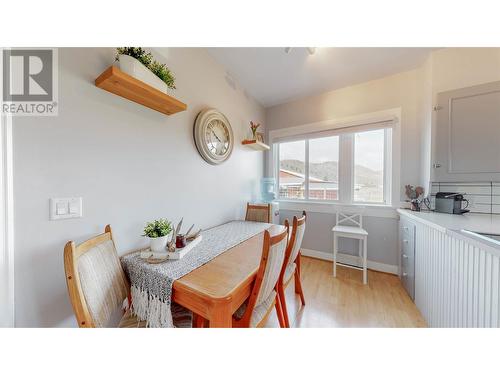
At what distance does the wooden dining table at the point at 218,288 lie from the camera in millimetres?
749

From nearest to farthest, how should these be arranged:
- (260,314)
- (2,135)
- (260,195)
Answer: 1. (2,135)
2. (260,314)
3. (260,195)

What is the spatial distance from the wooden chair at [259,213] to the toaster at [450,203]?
1.77 metres

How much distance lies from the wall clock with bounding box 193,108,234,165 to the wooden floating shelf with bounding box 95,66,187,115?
43cm

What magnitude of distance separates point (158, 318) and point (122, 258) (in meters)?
0.48

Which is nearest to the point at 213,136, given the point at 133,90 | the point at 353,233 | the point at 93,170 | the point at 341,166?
the point at 133,90

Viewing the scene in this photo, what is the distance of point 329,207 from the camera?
264cm

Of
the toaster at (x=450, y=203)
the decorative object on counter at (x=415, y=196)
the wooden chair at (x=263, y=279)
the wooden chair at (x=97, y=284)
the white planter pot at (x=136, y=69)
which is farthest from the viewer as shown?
the decorative object on counter at (x=415, y=196)

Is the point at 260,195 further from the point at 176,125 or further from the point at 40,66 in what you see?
the point at 40,66

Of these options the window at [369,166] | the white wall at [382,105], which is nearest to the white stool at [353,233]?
the window at [369,166]

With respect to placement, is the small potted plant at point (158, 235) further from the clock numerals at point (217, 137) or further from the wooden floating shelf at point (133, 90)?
the clock numerals at point (217, 137)

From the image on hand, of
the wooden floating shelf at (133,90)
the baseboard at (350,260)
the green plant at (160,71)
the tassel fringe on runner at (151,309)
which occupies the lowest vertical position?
the baseboard at (350,260)

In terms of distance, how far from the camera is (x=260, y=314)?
1012 mm

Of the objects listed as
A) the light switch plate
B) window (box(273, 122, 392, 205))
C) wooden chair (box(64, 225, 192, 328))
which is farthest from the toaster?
the light switch plate
